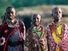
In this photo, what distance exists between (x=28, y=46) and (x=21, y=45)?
0.48 ft

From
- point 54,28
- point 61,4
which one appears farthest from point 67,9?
point 54,28

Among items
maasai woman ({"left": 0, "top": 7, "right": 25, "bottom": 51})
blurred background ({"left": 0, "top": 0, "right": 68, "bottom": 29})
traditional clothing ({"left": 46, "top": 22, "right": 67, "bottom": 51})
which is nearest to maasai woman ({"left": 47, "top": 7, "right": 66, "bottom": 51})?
traditional clothing ({"left": 46, "top": 22, "right": 67, "bottom": 51})

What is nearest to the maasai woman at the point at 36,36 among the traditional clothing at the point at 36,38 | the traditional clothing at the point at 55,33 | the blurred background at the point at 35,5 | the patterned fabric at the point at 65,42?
the traditional clothing at the point at 36,38

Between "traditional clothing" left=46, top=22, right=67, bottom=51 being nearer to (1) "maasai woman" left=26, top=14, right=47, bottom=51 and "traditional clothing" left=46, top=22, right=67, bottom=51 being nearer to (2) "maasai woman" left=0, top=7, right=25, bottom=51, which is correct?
(1) "maasai woman" left=26, top=14, right=47, bottom=51

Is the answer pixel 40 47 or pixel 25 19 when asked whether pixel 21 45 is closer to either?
pixel 40 47

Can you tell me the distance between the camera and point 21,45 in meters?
6.54

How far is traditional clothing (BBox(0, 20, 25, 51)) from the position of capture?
6.48m

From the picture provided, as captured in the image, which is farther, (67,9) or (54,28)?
(67,9)

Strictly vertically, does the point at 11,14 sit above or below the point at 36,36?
above

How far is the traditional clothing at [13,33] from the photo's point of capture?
648 cm

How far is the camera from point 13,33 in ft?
21.3

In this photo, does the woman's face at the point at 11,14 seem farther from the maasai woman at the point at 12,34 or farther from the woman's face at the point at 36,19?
the woman's face at the point at 36,19

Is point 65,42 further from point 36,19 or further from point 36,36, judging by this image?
point 36,19

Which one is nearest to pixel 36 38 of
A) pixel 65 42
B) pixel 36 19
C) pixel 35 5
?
pixel 36 19
